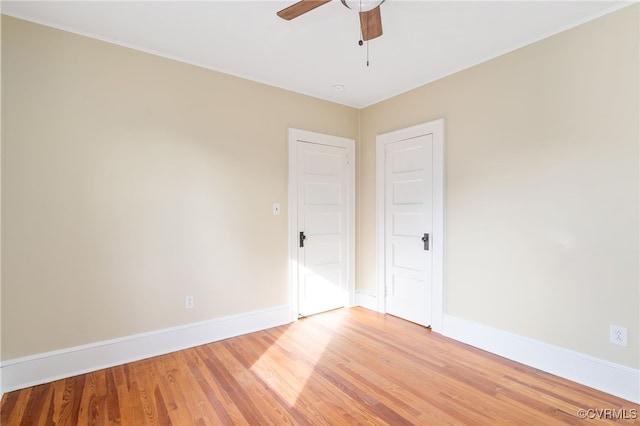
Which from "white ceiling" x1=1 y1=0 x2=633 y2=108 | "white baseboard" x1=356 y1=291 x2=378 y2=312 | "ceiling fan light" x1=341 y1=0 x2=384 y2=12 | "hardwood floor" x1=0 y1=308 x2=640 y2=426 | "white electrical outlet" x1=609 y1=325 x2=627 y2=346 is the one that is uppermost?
"white ceiling" x1=1 y1=0 x2=633 y2=108

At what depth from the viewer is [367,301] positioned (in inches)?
162

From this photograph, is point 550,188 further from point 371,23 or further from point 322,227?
point 322,227

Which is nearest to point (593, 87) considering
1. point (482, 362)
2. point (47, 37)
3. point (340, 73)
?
point (340, 73)

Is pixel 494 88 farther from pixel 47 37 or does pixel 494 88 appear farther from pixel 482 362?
pixel 47 37

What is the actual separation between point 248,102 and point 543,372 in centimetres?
350

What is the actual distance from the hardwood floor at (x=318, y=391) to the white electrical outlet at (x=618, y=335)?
365mm

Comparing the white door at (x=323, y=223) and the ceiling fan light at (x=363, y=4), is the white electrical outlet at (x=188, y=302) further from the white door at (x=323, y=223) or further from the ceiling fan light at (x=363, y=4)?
the ceiling fan light at (x=363, y=4)

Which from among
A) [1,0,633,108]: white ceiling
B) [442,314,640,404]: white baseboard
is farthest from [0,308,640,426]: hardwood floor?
[1,0,633,108]: white ceiling

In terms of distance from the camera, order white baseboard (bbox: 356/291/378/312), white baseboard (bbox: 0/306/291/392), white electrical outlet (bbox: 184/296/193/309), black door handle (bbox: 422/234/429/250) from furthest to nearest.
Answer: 1. white baseboard (bbox: 356/291/378/312)
2. black door handle (bbox: 422/234/429/250)
3. white electrical outlet (bbox: 184/296/193/309)
4. white baseboard (bbox: 0/306/291/392)

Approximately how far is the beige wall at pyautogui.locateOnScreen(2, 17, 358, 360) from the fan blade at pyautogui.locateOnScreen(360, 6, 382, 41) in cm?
164

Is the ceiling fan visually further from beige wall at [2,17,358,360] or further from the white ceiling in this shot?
beige wall at [2,17,358,360]

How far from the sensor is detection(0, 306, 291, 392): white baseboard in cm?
228

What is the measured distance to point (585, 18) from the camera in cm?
226

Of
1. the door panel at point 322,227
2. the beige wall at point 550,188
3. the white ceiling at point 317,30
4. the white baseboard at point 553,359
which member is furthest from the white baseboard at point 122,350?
the white ceiling at point 317,30
